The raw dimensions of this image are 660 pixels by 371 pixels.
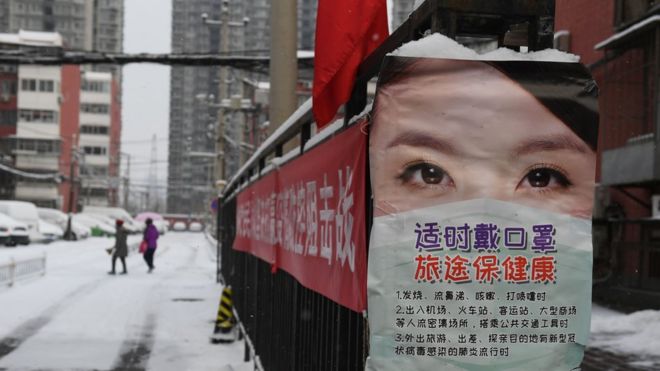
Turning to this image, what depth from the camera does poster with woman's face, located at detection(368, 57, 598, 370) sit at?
2672 millimetres

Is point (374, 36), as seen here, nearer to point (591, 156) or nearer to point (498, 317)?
point (591, 156)

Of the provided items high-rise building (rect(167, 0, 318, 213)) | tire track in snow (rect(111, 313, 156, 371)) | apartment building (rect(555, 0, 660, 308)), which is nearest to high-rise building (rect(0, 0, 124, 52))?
high-rise building (rect(167, 0, 318, 213))

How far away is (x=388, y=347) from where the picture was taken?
2693 millimetres

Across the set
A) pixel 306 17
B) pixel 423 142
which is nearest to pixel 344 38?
pixel 423 142

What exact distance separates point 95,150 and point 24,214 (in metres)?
71.9

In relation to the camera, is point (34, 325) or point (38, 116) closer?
point (34, 325)

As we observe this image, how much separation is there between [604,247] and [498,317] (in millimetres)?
15117

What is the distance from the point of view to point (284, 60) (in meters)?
9.20

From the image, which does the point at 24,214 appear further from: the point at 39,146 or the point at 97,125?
the point at 97,125

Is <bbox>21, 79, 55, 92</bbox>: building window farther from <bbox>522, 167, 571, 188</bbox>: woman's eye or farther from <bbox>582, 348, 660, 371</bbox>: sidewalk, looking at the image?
<bbox>522, 167, 571, 188</bbox>: woman's eye

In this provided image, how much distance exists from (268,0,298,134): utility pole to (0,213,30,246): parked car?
30.2 meters

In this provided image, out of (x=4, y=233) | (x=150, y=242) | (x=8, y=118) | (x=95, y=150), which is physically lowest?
(x=4, y=233)

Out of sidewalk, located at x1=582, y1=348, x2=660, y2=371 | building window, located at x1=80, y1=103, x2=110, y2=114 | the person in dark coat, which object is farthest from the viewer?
building window, located at x1=80, y1=103, x2=110, y2=114

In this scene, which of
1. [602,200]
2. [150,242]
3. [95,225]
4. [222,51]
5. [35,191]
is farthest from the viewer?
[35,191]
